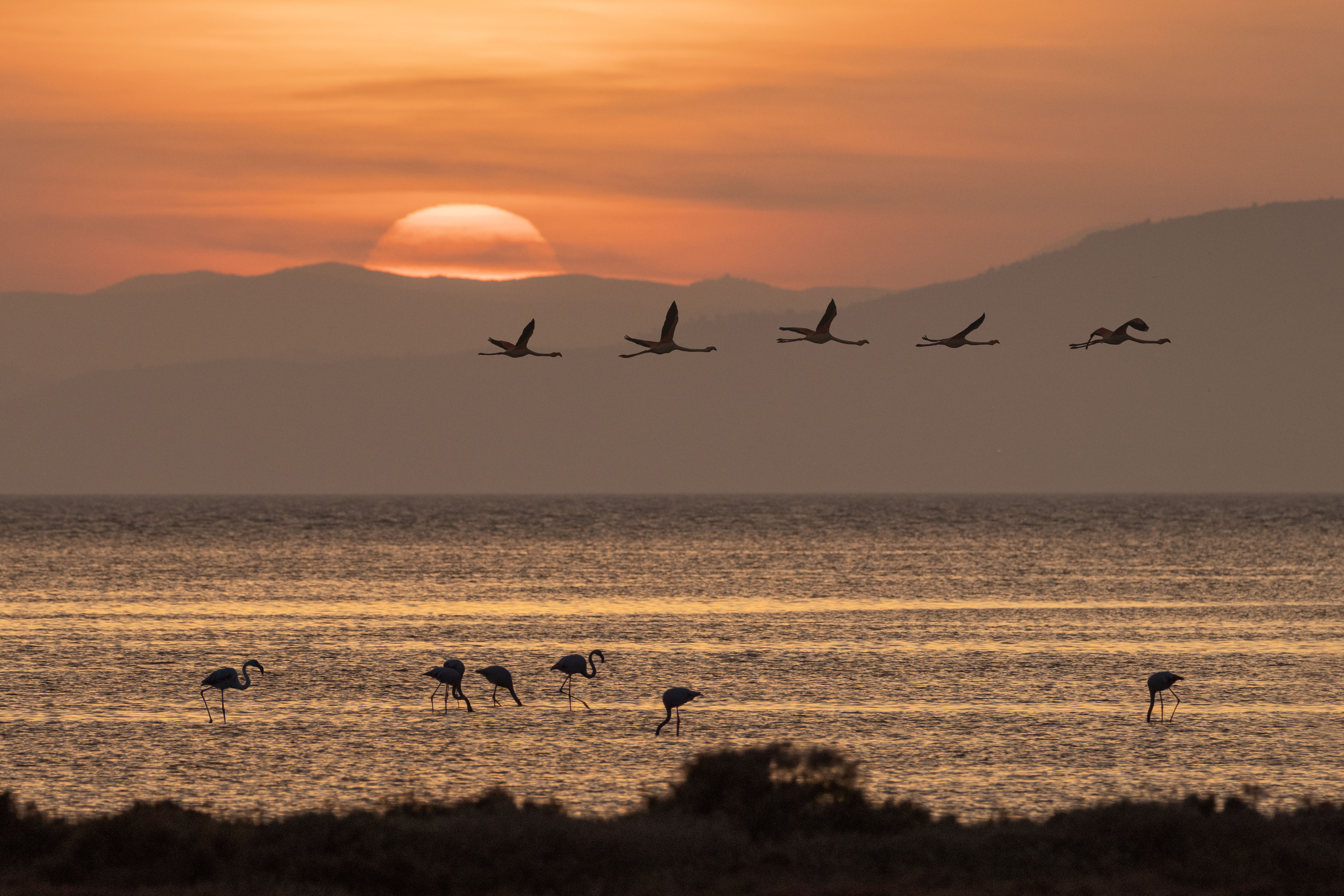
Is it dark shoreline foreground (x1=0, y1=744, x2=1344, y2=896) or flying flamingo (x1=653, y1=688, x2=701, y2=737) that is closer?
dark shoreline foreground (x1=0, y1=744, x2=1344, y2=896)

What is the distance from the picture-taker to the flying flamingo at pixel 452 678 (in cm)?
3709

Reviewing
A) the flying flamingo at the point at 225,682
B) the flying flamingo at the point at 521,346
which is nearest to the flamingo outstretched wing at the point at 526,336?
the flying flamingo at the point at 521,346

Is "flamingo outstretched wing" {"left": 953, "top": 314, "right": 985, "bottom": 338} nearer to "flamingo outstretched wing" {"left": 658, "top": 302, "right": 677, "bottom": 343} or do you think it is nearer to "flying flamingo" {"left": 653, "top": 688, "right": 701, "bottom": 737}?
"flamingo outstretched wing" {"left": 658, "top": 302, "right": 677, "bottom": 343}

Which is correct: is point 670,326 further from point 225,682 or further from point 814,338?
point 225,682

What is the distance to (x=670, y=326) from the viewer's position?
26703mm

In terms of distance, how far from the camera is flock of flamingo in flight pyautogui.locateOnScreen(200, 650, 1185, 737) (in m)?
34.9

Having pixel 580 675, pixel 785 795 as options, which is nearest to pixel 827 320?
pixel 785 795

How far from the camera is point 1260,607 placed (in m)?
69.4

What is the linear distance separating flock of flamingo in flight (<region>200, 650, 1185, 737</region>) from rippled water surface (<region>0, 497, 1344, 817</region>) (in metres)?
0.43

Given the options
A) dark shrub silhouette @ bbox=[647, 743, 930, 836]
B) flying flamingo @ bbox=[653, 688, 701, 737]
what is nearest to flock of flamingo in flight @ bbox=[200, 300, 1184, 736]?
flying flamingo @ bbox=[653, 688, 701, 737]

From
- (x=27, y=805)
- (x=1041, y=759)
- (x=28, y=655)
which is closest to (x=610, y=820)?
(x=27, y=805)

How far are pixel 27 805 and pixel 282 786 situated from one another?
652 cm

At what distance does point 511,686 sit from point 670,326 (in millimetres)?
14024

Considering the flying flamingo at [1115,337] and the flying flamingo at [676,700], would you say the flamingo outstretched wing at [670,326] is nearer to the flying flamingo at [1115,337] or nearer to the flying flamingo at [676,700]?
the flying flamingo at [1115,337]
